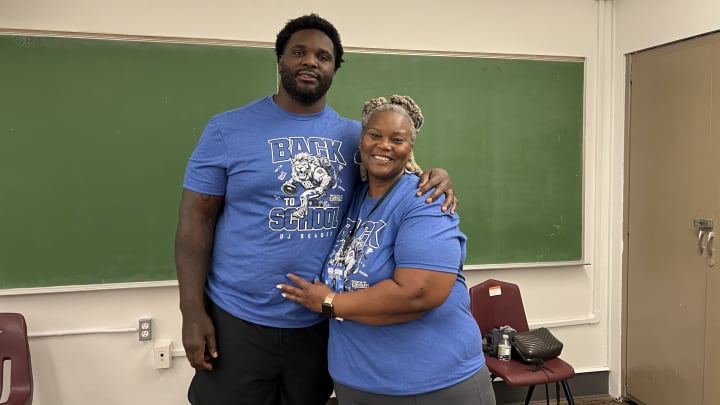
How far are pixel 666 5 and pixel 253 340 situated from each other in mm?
2930

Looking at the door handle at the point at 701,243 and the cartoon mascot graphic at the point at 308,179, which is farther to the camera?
the door handle at the point at 701,243

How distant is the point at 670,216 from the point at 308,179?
2438 mm

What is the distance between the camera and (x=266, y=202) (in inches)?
56.2

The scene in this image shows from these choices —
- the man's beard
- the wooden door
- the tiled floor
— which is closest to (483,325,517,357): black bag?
the tiled floor

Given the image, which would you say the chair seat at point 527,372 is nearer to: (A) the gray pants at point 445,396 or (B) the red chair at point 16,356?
(A) the gray pants at point 445,396

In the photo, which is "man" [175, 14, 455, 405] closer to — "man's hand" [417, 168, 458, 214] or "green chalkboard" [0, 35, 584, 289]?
"man's hand" [417, 168, 458, 214]

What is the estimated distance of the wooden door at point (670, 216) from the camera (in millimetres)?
2686

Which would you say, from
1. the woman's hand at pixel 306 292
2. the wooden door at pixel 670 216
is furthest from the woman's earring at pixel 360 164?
the wooden door at pixel 670 216

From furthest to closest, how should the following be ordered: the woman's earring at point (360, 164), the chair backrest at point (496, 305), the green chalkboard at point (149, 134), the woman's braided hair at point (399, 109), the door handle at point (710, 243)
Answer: the chair backrest at point (496, 305) → the door handle at point (710, 243) → the green chalkboard at point (149, 134) → the woman's earring at point (360, 164) → the woman's braided hair at point (399, 109)

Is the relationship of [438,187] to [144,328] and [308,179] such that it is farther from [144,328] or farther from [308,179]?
[144,328]

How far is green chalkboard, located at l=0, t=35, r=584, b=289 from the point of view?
250cm

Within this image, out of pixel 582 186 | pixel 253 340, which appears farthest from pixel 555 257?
pixel 253 340

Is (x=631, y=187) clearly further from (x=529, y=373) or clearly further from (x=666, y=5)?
(x=529, y=373)

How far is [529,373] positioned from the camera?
2.49 metres
